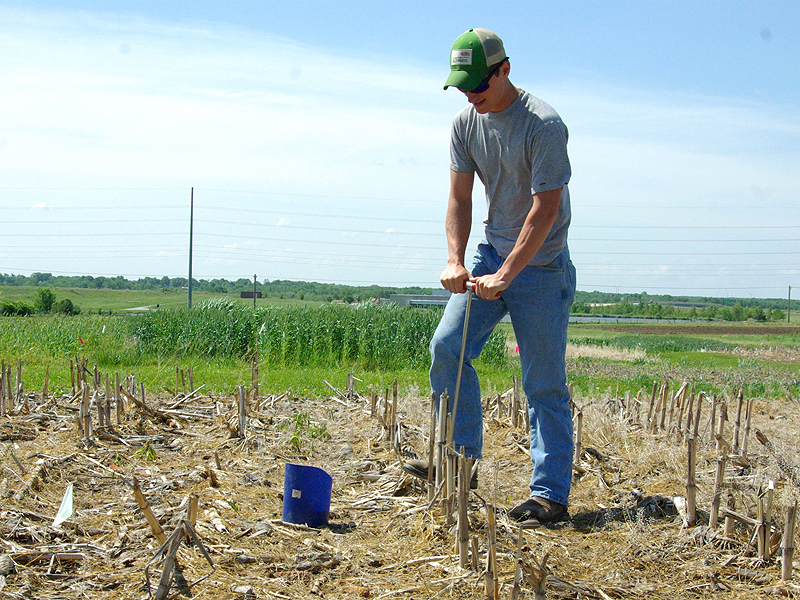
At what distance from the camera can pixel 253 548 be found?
3025 mm

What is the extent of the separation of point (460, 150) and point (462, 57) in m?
0.64

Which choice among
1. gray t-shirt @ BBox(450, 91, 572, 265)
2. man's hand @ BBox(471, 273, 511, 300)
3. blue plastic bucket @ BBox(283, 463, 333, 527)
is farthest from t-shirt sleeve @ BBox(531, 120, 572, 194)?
blue plastic bucket @ BBox(283, 463, 333, 527)

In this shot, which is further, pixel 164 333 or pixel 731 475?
pixel 164 333

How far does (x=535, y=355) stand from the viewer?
3.72 m

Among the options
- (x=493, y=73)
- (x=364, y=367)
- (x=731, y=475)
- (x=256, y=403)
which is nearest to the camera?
(x=493, y=73)

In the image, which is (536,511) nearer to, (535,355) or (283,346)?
(535,355)

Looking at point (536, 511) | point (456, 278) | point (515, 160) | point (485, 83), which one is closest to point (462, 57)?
point (485, 83)

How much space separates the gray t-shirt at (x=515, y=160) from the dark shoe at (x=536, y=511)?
1182mm

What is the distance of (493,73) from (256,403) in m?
3.52

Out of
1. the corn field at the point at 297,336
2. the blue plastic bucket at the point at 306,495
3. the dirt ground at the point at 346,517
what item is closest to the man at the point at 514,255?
the dirt ground at the point at 346,517

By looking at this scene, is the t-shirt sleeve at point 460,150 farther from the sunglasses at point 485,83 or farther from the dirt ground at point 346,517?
the dirt ground at point 346,517

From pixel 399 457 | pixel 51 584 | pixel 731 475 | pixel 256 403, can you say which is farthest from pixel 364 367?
pixel 51 584

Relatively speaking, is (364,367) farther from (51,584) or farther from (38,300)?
(38,300)

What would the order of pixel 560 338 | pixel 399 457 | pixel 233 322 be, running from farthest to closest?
pixel 233 322 < pixel 399 457 < pixel 560 338
